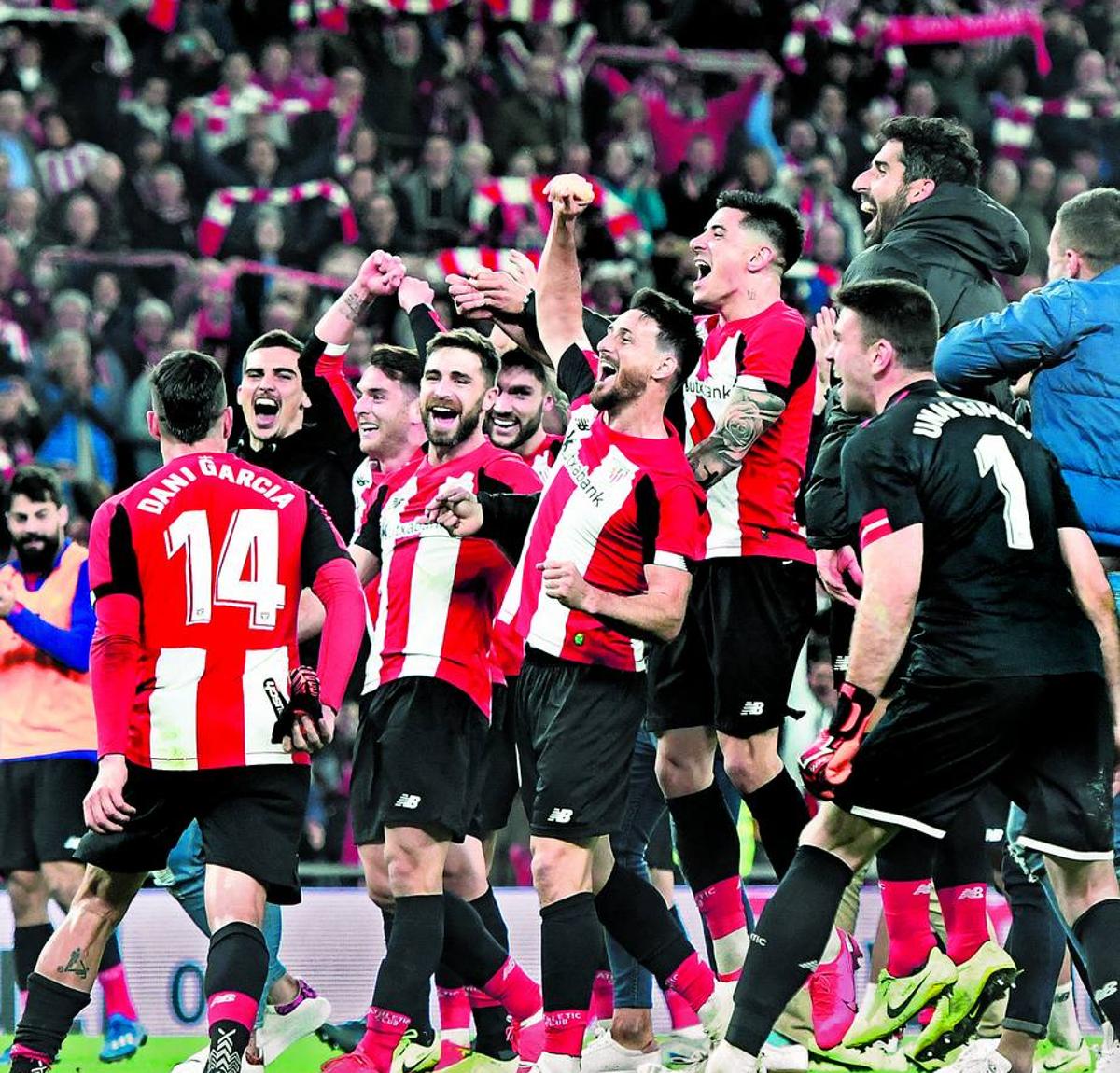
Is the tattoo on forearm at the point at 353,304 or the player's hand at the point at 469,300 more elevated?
the player's hand at the point at 469,300

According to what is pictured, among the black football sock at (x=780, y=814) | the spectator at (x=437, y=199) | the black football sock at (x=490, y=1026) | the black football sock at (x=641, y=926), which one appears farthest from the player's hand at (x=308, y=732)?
the spectator at (x=437, y=199)

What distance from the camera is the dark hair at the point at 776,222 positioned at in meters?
5.91

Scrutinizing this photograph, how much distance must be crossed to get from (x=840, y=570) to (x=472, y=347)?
1.42 meters

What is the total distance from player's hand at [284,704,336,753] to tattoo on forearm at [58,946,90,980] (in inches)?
31.5

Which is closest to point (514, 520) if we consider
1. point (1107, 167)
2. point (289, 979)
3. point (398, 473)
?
point (398, 473)

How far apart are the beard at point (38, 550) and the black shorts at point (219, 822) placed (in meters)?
2.56

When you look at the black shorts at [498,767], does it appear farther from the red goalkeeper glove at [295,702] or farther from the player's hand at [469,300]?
the player's hand at [469,300]

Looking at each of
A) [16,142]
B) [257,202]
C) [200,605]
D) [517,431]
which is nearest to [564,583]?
[200,605]

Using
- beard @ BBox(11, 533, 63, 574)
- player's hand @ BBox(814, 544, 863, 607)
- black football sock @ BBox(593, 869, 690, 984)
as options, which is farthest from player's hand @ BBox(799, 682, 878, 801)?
beard @ BBox(11, 533, 63, 574)

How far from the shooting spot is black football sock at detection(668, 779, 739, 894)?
18.6 feet

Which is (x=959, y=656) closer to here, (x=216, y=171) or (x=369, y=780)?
(x=369, y=780)

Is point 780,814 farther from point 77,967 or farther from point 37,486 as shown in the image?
point 37,486

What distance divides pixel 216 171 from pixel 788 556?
28.1ft

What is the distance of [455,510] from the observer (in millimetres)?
5285
